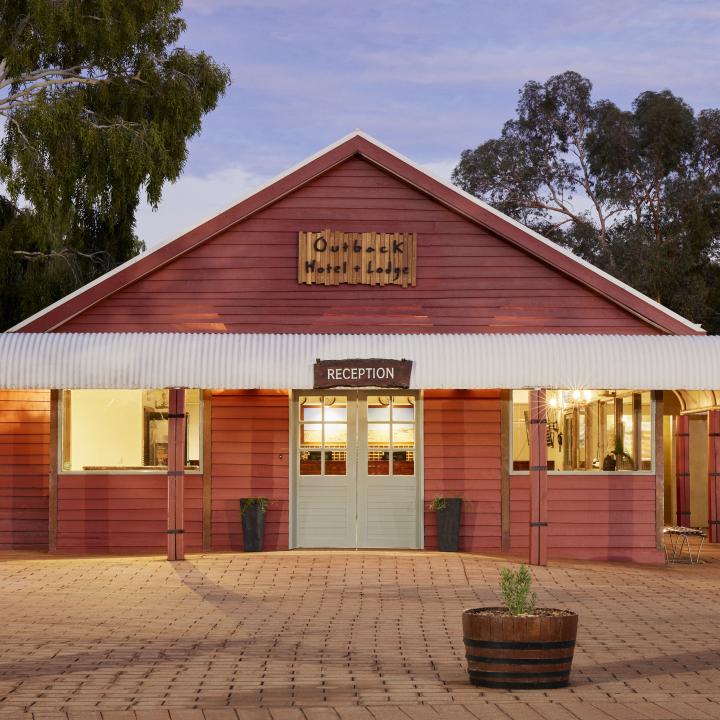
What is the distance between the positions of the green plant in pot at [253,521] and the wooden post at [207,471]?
2.02ft

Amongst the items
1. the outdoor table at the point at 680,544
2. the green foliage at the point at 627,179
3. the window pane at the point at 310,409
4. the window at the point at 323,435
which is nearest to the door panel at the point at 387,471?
the window at the point at 323,435

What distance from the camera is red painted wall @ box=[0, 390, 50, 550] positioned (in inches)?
754

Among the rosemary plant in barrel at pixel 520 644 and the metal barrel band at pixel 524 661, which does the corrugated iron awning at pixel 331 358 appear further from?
the metal barrel band at pixel 524 661

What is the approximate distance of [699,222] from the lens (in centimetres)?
4188

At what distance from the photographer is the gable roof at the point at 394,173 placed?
18.3m

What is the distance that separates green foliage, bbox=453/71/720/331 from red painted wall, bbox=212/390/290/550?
23.8 m

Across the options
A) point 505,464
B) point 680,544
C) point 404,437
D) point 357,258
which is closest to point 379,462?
point 404,437

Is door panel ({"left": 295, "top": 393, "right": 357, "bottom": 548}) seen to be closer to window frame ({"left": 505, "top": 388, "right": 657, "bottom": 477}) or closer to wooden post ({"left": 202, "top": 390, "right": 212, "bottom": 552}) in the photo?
wooden post ({"left": 202, "top": 390, "right": 212, "bottom": 552})

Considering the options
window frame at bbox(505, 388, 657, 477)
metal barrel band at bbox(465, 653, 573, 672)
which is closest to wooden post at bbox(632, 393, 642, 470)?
window frame at bbox(505, 388, 657, 477)

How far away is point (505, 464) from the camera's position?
18578mm

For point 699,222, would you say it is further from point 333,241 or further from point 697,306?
point 333,241

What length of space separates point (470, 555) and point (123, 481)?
487cm

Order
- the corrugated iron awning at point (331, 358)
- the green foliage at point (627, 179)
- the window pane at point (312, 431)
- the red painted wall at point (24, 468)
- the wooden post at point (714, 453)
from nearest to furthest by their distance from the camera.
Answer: the corrugated iron awning at point (331, 358) → the window pane at point (312, 431) → the red painted wall at point (24, 468) → the wooden post at point (714, 453) → the green foliage at point (627, 179)

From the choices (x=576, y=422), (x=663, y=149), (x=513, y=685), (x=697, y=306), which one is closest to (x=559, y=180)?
(x=663, y=149)
